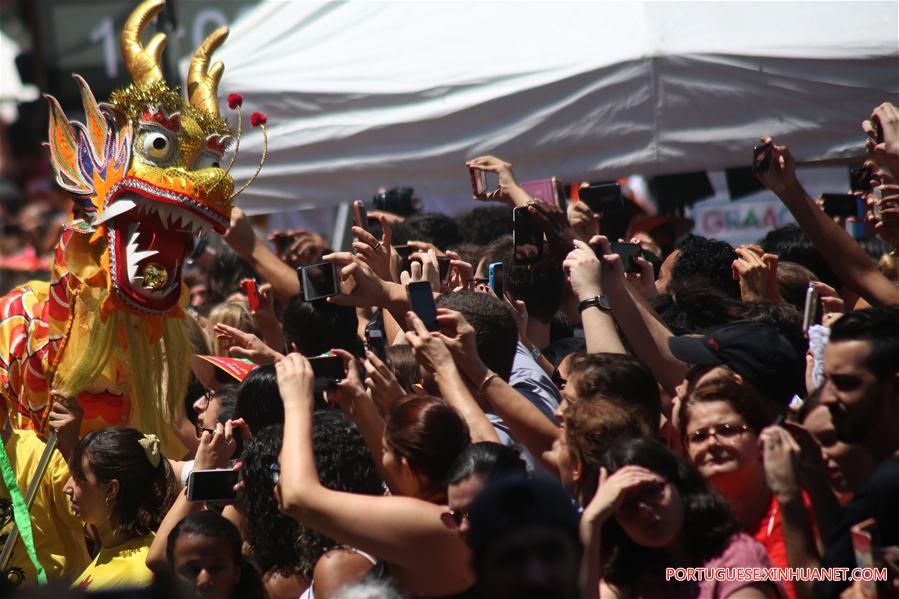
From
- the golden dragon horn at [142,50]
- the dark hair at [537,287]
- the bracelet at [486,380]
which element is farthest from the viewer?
the dark hair at [537,287]

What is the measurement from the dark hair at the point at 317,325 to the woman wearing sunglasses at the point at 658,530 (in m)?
2.27

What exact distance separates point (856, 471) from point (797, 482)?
0.23 m

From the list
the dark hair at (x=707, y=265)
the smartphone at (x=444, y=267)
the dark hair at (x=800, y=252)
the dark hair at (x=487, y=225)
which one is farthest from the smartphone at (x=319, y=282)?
the dark hair at (x=487, y=225)

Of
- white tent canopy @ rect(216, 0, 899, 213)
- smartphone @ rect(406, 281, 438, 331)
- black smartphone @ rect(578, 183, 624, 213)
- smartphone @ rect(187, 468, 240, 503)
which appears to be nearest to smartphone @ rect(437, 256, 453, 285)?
black smartphone @ rect(578, 183, 624, 213)

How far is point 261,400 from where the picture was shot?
3934mm

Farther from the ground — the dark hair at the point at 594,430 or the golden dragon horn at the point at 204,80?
the golden dragon horn at the point at 204,80

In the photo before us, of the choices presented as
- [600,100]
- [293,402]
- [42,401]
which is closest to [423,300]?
[293,402]

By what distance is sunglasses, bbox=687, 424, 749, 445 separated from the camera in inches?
122

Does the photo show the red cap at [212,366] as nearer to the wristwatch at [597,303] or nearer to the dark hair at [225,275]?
the wristwatch at [597,303]

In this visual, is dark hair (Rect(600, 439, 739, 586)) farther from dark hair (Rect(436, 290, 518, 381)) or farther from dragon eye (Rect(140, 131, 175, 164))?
dragon eye (Rect(140, 131, 175, 164))

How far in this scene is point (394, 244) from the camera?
6.06 meters

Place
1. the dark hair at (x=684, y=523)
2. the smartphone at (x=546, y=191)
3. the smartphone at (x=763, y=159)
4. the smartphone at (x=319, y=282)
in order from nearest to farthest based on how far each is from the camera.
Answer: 1. the dark hair at (x=684, y=523)
2. the smartphone at (x=763, y=159)
3. the smartphone at (x=319, y=282)
4. the smartphone at (x=546, y=191)

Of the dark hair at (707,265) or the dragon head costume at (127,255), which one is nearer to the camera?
the dragon head costume at (127,255)

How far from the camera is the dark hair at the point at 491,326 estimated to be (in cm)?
401
